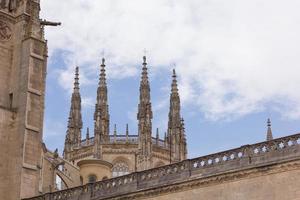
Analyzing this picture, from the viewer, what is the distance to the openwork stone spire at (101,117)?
70.1 meters

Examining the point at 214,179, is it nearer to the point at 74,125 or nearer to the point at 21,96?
the point at 21,96

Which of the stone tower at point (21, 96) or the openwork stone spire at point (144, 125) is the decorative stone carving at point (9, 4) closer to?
the stone tower at point (21, 96)

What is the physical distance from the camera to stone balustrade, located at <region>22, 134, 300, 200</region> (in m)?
23.3

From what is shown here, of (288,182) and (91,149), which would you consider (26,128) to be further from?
(91,149)

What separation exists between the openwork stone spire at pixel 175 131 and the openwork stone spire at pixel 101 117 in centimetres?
706

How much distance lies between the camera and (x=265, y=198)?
76.6ft

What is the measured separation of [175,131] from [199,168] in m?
47.4

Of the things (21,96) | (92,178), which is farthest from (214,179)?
(92,178)

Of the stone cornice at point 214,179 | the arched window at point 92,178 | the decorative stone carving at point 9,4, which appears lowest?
the stone cornice at point 214,179

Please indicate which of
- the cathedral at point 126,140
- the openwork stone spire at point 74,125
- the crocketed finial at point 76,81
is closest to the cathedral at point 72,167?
the cathedral at point 126,140

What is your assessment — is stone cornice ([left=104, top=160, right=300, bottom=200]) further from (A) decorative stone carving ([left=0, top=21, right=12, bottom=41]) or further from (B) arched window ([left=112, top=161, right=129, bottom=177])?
(B) arched window ([left=112, top=161, right=129, bottom=177])

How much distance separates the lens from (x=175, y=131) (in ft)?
238

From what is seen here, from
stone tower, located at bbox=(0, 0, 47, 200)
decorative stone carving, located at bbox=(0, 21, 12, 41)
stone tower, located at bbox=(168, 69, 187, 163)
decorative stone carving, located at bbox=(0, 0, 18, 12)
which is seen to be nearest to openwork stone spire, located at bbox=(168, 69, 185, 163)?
stone tower, located at bbox=(168, 69, 187, 163)

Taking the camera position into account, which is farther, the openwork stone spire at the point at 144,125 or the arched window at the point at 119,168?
the arched window at the point at 119,168
